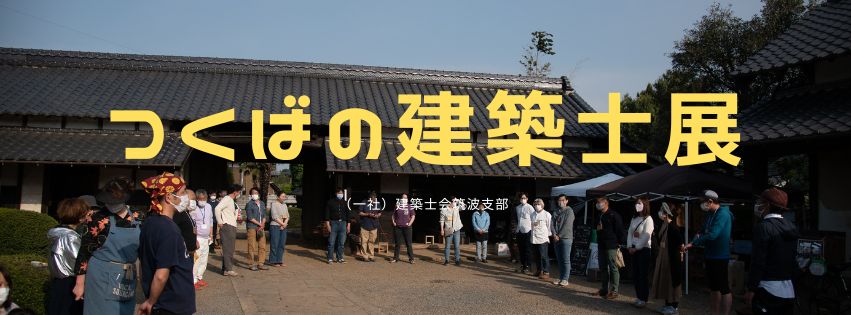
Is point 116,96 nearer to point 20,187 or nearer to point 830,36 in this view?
point 20,187

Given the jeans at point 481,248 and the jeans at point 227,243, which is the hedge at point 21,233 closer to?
the jeans at point 227,243

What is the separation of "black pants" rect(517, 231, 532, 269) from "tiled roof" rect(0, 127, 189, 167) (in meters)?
7.82

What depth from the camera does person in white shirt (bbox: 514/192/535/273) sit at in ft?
45.4

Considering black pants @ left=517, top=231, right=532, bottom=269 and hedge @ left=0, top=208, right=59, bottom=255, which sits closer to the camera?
hedge @ left=0, top=208, right=59, bottom=255

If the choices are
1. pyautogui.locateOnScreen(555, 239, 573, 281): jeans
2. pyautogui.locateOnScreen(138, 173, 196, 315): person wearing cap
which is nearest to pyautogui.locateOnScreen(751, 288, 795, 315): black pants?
pyautogui.locateOnScreen(138, 173, 196, 315): person wearing cap

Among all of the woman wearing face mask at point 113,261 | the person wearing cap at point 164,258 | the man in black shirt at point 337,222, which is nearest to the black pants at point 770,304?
the person wearing cap at point 164,258

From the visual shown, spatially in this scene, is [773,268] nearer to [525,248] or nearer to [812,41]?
[812,41]

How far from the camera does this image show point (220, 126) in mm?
17922

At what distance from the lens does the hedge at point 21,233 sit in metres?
10.5

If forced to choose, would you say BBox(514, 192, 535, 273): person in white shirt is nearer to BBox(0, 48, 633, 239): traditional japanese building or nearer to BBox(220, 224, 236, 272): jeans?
BBox(0, 48, 633, 239): traditional japanese building

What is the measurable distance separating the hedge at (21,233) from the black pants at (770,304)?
9667 millimetres

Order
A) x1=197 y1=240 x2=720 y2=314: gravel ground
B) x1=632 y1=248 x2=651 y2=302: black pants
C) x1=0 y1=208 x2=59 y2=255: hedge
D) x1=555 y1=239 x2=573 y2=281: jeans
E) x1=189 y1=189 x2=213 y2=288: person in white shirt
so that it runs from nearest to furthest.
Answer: x1=197 y1=240 x2=720 y2=314: gravel ground → x1=632 y1=248 x2=651 y2=302: black pants → x1=0 y1=208 x2=59 y2=255: hedge → x1=189 y1=189 x2=213 y2=288: person in white shirt → x1=555 y1=239 x2=573 y2=281: jeans

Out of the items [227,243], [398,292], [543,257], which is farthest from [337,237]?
[543,257]

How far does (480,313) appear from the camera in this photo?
9.17 m
